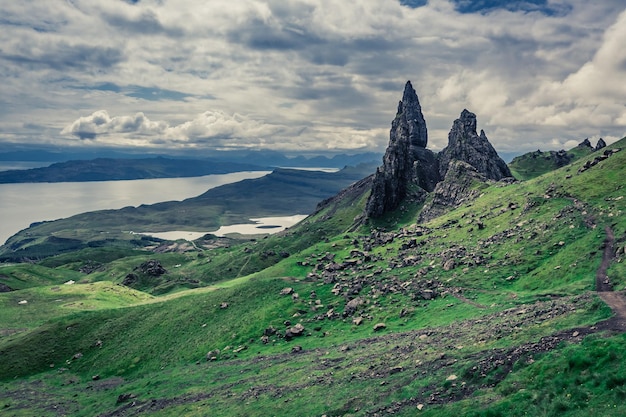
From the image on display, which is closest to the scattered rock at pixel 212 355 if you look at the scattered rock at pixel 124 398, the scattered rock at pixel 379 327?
the scattered rock at pixel 124 398

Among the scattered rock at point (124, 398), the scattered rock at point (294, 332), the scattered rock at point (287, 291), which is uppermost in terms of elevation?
the scattered rock at point (287, 291)

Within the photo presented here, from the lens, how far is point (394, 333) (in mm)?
66500

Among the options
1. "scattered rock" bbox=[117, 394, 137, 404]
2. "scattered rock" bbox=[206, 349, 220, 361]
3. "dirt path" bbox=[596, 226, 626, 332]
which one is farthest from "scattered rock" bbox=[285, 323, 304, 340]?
"dirt path" bbox=[596, 226, 626, 332]

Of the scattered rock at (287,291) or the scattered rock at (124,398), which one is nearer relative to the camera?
the scattered rock at (124,398)

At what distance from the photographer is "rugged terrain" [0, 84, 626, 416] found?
36.6m

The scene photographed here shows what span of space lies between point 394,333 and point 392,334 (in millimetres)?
540

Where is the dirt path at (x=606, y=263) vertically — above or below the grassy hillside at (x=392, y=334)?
above

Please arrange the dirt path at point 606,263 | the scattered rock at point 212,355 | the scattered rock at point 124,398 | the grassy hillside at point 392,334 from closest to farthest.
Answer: the grassy hillside at point 392,334 < the dirt path at point 606,263 < the scattered rock at point 124,398 < the scattered rock at point 212,355

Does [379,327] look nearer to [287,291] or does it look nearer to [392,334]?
[392,334]

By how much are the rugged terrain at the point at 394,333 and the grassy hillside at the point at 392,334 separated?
0.86 feet

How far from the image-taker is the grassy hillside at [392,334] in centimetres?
3647

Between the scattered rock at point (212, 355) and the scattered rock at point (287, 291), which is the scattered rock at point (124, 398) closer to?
the scattered rock at point (212, 355)

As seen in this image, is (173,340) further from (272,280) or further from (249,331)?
(272,280)

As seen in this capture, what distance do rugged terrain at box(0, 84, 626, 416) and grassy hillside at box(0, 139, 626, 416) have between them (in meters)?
0.26
